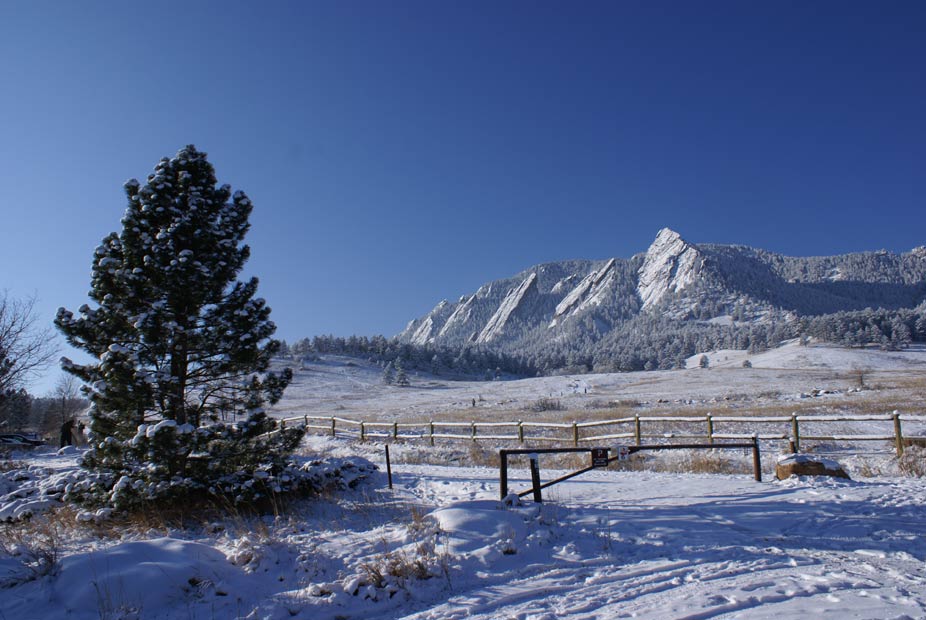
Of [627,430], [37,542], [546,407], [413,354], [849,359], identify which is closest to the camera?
[37,542]

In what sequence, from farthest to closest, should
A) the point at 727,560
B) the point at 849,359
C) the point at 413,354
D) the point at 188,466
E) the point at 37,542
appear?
the point at 413,354 → the point at 849,359 → the point at 188,466 → the point at 37,542 → the point at 727,560

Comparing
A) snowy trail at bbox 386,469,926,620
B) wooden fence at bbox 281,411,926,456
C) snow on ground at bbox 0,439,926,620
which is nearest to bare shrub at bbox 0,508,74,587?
snow on ground at bbox 0,439,926,620

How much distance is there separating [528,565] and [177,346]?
25.9ft

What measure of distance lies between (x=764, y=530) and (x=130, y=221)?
12.0m

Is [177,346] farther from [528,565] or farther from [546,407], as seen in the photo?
[546,407]

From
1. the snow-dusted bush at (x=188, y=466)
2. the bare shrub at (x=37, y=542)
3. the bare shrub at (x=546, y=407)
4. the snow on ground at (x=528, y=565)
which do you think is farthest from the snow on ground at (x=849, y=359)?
the bare shrub at (x=37, y=542)

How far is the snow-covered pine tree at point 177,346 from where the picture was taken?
29.6 feet

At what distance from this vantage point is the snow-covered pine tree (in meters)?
9.03

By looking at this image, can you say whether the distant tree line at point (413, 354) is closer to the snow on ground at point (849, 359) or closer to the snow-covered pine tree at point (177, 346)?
the snow on ground at point (849, 359)

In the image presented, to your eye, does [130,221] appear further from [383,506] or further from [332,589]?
[332,589]

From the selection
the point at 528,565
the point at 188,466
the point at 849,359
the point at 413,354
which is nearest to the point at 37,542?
the point at 188,466

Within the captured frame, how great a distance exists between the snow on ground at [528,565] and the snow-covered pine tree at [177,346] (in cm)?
132

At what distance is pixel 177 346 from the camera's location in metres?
9.84

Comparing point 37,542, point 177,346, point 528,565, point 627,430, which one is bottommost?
point 627,430
